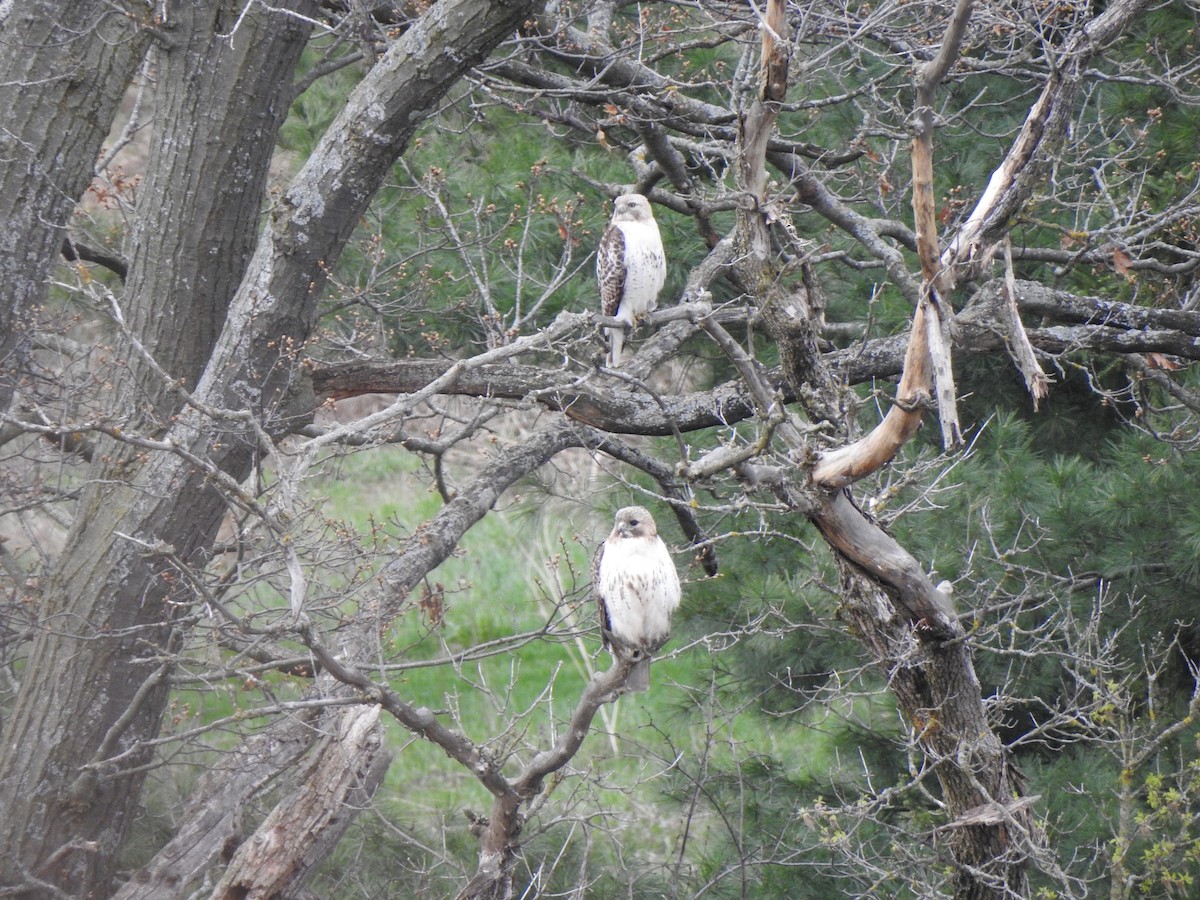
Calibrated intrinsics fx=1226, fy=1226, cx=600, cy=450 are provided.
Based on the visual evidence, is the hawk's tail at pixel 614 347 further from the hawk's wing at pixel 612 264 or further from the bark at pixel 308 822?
the bark at pixel 308 822

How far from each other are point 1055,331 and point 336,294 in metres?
3.07

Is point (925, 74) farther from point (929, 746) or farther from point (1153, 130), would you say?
point (1153, 130)

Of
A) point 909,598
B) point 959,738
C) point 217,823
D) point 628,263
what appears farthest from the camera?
point 628,263

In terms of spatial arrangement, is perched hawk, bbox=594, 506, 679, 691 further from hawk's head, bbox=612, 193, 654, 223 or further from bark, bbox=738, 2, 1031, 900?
hawk's head, bbox=612, 193, 654, 223

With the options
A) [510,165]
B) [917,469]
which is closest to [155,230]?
[510,165]

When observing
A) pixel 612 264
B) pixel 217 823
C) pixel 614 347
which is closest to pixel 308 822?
pixel 217 823

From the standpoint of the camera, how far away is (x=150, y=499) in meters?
3.57

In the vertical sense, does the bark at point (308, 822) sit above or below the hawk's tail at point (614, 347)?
below

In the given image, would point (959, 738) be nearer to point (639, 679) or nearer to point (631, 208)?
point (639, 679)

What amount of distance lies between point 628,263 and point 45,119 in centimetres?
184

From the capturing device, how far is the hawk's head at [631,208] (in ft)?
13.7

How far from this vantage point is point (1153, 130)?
15.6 feet

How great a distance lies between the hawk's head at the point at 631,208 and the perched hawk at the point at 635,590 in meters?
1.12

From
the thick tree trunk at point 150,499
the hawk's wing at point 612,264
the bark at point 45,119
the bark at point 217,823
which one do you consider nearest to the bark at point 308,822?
the bark at point 217,823
